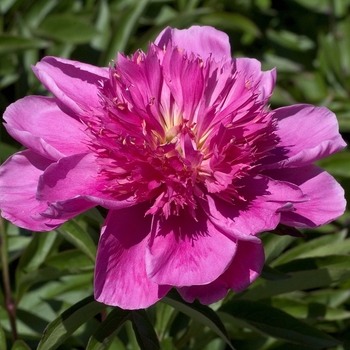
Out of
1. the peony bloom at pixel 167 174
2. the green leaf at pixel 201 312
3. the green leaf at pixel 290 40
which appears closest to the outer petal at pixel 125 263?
the peony bloom at pixel 167 174

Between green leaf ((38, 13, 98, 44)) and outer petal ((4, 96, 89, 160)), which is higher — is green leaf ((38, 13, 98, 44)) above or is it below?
below

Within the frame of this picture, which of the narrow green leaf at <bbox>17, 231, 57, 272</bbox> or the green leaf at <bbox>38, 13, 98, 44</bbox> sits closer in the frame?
the narrow green leaf at <bbox>17, 231, 57, 272</bbox>

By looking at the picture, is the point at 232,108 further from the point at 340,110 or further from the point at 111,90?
the point at 340,110

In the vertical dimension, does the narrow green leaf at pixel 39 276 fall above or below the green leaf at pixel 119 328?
below

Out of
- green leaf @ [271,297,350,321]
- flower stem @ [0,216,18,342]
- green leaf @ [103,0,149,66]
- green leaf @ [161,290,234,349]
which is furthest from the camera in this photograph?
green leaf @ [103,0,149,66]

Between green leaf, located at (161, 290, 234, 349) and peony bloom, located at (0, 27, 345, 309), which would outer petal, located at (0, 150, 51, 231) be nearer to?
peony bloom, located at (0, 27, 345, 309)

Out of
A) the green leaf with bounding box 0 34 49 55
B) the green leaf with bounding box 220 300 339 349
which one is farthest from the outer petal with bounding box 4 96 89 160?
the green leaf with bounding box 0 34 49 55

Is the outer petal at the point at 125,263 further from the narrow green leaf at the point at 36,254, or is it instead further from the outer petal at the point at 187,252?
the narrow green leaf at the point at 36,254

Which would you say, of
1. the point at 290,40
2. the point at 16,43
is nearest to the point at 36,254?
the point at 16,43
